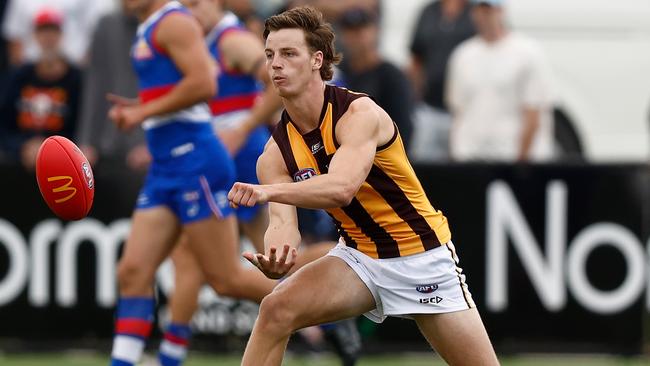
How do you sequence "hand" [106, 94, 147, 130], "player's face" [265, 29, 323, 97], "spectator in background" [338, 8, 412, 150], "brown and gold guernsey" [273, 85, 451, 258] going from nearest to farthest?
"player's face" [265, 29, 323, 97]
"brown and gold guernsey" [273, 85, 451, 258]
"hand" [106, 94, 147, 130]
"spectator in background" [338, 8, 412, 150]

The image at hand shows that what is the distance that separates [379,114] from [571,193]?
4.72 metres

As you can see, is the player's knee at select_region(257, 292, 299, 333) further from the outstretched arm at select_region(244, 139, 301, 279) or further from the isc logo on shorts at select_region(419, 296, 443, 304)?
the isc logo on shorts at select_region(419, 296, 443, 304)

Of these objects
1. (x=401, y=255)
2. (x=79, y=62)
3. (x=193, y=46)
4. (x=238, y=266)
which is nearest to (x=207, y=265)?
(x=238, y=266)

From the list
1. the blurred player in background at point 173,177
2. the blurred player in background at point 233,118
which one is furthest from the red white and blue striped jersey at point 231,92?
the blurred player in background at point 173,177

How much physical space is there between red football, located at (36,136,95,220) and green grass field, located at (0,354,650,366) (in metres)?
3.57

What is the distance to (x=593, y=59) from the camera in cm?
1301

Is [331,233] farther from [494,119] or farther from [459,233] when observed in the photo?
[494,119]

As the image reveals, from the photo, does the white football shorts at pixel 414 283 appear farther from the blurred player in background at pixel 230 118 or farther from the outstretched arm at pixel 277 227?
the blurred player in background at pixel 230 118

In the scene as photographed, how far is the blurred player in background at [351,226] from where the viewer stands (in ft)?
20.3

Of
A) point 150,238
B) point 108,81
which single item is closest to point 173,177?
point 150,238

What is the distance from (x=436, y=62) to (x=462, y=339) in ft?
20.8

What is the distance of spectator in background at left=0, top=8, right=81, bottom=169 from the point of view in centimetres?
A: 1145

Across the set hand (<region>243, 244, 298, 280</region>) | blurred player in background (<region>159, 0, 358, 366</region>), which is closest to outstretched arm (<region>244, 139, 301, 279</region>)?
hand (<region>243, 244, 298, 280</region>)

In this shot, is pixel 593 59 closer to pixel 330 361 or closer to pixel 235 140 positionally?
pixel 330 361
